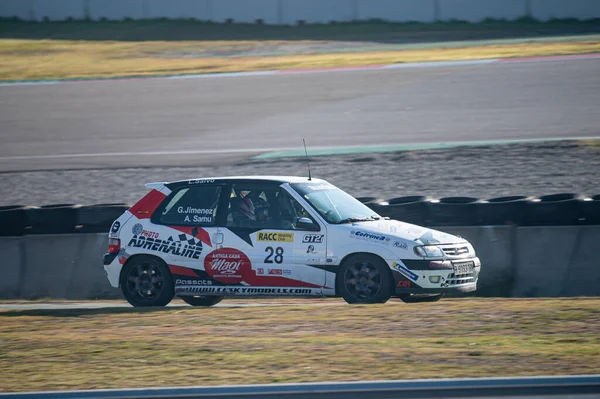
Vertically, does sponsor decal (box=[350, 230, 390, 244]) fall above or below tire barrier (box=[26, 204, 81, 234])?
above

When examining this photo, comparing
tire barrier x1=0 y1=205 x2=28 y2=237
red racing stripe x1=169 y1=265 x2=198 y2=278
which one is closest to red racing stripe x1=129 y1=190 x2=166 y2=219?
red racing stripe x1=169 y1=265 x2=198 y2=278

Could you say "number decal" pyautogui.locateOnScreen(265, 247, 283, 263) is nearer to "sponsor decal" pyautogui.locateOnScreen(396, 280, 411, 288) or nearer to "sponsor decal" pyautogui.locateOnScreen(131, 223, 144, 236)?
"sponsor decal" pyautogui.locateOnScreen(396, 280, 411, 288)

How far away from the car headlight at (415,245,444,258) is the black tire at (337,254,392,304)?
0.38 m

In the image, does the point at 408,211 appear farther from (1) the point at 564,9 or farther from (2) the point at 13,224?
(1) the point at 564,9

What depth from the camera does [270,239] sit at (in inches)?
415

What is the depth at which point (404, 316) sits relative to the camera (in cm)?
887

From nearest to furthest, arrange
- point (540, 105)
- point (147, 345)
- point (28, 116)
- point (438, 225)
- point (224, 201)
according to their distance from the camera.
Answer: point (147, 345), point (224, 201), point (438, 225), point (540, 105), point (28, 116)

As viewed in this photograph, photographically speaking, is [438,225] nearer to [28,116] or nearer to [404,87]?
[404,87]

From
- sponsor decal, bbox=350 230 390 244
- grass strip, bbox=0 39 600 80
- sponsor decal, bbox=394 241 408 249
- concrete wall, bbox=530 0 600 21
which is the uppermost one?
concrete wall, bbox=530 0 600 21

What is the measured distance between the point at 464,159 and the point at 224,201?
26.7 ft

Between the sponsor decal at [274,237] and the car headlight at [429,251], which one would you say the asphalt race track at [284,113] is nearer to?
the sponsor decal at [274,237]

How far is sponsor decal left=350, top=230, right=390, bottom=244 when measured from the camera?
1017cm

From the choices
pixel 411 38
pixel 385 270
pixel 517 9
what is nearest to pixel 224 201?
pixel 385 270

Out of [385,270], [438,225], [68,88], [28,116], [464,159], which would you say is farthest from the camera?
[68,88]
